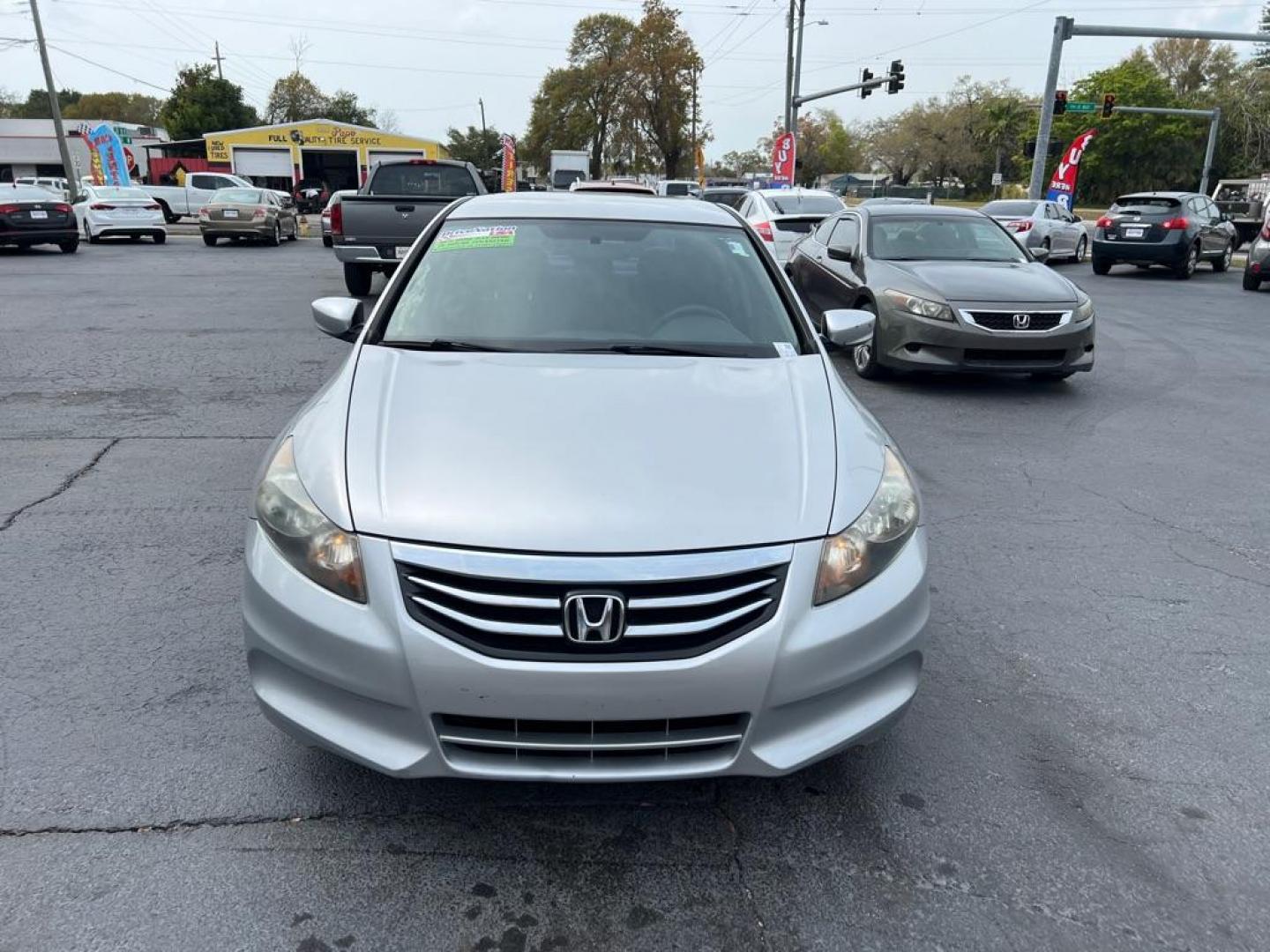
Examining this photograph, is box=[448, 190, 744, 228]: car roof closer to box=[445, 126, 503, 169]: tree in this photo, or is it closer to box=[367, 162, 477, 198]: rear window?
box=[367, 162, 477, 198]: rear window

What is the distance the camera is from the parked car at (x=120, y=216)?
23969mm

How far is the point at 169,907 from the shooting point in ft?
7.45

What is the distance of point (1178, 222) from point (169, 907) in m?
21.3

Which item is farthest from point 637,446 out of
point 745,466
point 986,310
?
point 986,310

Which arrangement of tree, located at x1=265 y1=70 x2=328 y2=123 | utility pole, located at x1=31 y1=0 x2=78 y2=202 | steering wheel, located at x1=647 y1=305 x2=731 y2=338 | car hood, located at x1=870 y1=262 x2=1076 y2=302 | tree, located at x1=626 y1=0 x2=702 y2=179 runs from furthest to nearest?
tree, located at x1=265 y1=70 x2=328 y2=123, tree, located at x1=626 y1=0 x2=702 y2=179, utility pole, located at x1=31 y1=0 x2=78 y2=202, car hood, located at x1=870 y1=262 x2=1076 y2=302, steering wheel, located at x1=647 y1=305 x2=731 y2=338

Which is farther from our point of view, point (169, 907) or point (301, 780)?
point (301, 780)

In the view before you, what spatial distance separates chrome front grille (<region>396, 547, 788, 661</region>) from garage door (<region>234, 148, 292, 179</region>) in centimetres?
5743

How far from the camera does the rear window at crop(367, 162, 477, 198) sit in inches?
561

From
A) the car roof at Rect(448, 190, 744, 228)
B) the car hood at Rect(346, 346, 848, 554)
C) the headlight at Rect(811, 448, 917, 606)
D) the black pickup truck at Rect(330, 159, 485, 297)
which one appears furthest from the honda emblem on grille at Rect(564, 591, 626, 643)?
the black pickup truck at Rect(330, 159, 485, 297)

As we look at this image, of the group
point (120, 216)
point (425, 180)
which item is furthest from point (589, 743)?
point (120, 216)

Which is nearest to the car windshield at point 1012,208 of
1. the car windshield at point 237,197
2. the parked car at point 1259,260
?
the parked car at point 1259,260

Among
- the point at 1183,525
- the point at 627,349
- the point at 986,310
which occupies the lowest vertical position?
the point at 1183,525

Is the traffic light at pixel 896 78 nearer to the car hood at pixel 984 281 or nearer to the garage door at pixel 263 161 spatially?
the car hood at pixel 984 281

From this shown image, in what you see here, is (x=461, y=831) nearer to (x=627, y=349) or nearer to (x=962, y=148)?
(x=627, y=349)
